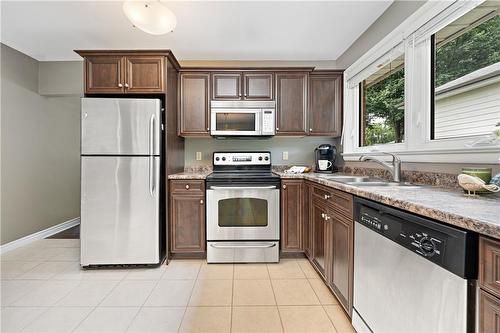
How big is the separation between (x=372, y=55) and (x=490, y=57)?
113cm

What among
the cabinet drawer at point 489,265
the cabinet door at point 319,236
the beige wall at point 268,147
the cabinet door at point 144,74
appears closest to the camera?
the cabinet drawer at point 489,265

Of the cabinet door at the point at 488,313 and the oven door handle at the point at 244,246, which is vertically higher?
the cabinet door at the point at 488,313

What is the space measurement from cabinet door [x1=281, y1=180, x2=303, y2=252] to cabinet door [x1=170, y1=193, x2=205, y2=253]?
0.86 metres

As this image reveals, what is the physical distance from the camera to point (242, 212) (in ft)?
8.36

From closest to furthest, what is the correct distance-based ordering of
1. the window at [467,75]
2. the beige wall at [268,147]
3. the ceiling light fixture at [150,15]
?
the window at [467,75] < the ceiling light fixture at [150,15] < the beige wall at [268,147]

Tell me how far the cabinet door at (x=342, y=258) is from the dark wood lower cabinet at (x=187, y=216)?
1318 millimetres

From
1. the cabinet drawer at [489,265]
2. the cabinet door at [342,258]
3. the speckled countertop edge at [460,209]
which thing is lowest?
the cabinet door at [342,258]

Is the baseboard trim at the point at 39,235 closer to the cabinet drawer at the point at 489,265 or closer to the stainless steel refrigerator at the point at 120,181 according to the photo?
the stainless steel refrigerator at the point at 120,181

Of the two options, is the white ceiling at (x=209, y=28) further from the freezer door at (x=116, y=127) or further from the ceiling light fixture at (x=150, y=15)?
the freezer door at (x=116, y=127)

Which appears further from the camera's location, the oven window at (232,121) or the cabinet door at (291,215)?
the oven window at (232,121)

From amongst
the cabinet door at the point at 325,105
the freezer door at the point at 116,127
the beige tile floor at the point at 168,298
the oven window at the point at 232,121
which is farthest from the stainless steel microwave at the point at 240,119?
the beige tile floor at the point at 168,298

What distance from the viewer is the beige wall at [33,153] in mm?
2857

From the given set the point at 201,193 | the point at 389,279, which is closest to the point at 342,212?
the point at 389,279

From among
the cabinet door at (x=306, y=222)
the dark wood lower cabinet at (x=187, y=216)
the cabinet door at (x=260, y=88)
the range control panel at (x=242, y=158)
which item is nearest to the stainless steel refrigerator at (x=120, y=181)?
the dark wood lower cabinet at (x=187, y=216)
